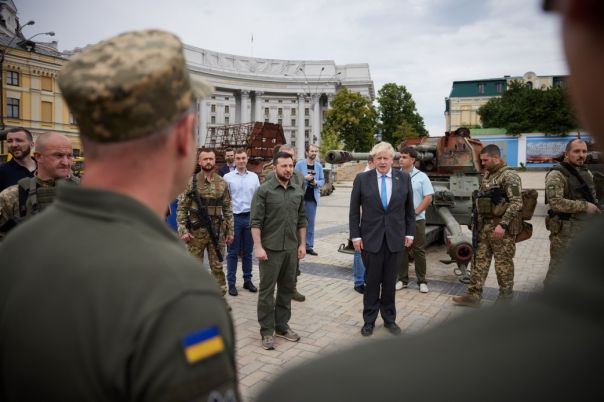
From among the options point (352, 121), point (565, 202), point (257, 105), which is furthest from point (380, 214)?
point (257, 105)

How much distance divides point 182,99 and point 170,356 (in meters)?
0.68

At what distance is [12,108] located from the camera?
1578 inches

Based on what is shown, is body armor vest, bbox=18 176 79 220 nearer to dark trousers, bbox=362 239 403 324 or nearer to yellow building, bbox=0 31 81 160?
dark trousers, bbox=362 239 403 324

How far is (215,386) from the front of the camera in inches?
38.7

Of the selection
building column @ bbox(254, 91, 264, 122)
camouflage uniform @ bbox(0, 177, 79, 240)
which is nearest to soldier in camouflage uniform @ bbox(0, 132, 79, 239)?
camouflage uniform @ bbox(0, 177, 79, 240)

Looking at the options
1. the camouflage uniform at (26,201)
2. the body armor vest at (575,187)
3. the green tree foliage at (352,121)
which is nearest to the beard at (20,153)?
the camouflage uniform at (26,201)

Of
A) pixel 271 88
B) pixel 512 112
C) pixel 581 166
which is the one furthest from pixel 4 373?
pixel 271 88

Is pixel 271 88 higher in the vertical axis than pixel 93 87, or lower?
higher

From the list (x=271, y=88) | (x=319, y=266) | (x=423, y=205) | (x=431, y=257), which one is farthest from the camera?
(x=271, y=88)

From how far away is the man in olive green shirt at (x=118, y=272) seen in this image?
94 centimetres

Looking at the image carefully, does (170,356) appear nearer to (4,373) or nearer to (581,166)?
(4,373)

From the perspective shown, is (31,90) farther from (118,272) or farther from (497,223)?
(118,272)

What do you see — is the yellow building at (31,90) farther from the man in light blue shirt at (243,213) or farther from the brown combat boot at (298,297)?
the brown combat boot at (298,297)

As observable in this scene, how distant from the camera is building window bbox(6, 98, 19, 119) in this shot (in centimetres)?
3938
